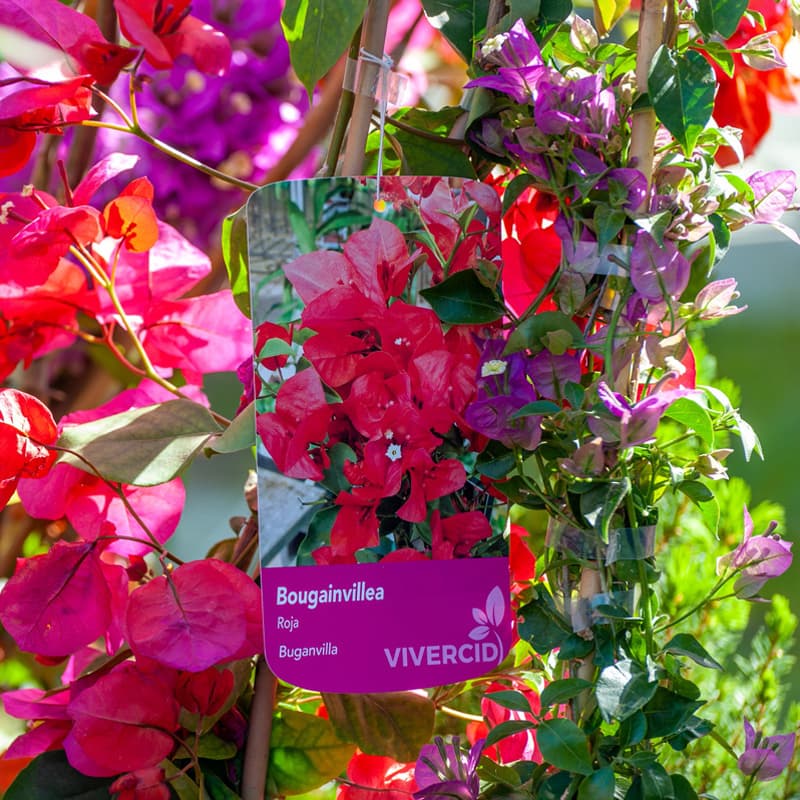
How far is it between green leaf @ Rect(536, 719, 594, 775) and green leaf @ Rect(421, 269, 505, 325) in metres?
0.15

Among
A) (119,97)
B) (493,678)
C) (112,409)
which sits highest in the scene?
(119,97)

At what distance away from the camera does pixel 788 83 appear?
1.74 feet

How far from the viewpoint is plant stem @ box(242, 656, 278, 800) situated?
1.44ft

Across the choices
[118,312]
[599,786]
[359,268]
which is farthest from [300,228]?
[599,786]

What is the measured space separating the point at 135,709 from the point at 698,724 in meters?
0.22

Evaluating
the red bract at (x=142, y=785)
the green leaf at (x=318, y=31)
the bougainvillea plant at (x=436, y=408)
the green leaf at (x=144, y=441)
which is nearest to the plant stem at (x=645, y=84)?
the bougainvillea plant at (x=436, y=408)

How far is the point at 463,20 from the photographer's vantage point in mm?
446

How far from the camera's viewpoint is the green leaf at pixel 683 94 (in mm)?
355

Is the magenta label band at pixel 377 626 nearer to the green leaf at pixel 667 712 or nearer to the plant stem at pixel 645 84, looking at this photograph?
the green leaf at pixel 667 712

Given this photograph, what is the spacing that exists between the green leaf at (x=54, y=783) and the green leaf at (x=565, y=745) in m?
0.20

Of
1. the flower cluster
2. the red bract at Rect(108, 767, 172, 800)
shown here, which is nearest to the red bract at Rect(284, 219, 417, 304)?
the flower cluster

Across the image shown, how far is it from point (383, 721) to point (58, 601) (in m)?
0.15

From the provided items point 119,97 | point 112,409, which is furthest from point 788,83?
point 119,97

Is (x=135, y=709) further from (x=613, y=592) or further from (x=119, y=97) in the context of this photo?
(x=119, y=97)
